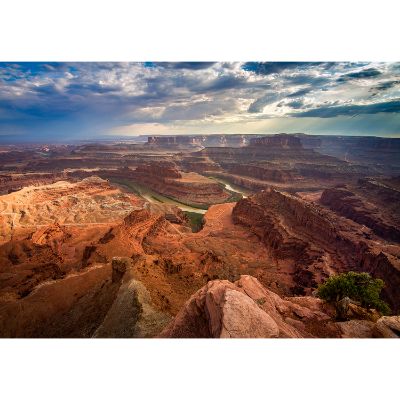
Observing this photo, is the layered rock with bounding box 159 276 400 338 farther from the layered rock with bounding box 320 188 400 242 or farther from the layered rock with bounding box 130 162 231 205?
the layered rock with bounding box 130 162 231 205

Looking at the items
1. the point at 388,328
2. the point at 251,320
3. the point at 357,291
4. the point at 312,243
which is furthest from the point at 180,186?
the point at 251,320

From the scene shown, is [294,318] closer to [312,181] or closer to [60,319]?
[60,319]

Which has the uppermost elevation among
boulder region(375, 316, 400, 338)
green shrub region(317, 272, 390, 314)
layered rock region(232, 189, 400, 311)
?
boulder region(375, 316, 400, 338)

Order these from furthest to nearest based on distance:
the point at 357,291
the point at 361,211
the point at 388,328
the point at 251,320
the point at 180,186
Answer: the point at 180,186
the point at 361,211
the point at 357,291
the point at 388,328
the point at 251,320

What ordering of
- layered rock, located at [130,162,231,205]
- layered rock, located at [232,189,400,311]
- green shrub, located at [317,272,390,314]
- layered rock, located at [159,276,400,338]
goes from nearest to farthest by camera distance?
layered rock, located at [159,276,400,338], green shrub, located at [317,272,390,314], layered rock, located at [232,189,400,311], layered rock, located at [130,162,231,205]

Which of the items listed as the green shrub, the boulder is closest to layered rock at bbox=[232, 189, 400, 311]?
the green shrub

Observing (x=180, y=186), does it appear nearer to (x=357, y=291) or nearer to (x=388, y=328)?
(x=357, y=291)

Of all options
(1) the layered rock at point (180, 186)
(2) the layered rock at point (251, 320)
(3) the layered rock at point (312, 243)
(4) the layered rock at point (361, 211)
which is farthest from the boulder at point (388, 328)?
(1) the layered rock at point (180, 186)

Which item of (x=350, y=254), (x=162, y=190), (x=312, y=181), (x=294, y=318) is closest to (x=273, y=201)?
(x=350, y=254)

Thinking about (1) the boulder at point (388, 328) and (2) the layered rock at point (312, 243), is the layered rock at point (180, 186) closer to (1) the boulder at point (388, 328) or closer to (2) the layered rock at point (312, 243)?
(2) the layered rock at point (312, 243)
